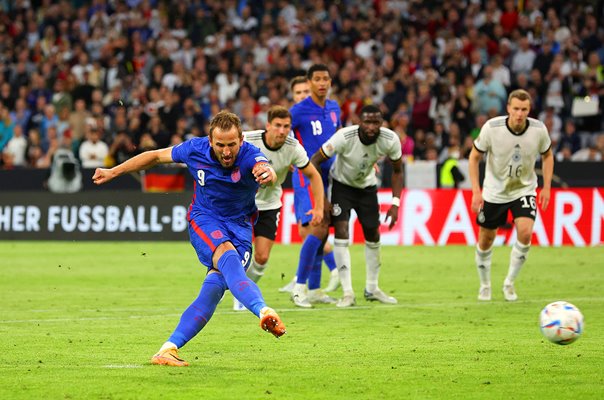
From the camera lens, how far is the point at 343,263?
538 inches

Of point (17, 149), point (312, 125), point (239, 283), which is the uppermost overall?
point (312, 125)

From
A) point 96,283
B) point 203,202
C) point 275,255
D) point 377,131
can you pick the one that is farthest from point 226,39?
point 203,202

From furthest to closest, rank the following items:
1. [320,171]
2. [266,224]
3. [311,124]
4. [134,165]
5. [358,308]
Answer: [311,124] < [320,171] < [358,308] < [266,224] < [134,165]

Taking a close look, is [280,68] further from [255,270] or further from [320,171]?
[255,270]

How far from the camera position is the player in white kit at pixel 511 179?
1381 centimetres

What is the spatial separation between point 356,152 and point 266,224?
1.46 m

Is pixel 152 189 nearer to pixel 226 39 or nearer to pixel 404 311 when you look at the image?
pixel 226 39

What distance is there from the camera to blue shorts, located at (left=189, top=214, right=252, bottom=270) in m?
9.04

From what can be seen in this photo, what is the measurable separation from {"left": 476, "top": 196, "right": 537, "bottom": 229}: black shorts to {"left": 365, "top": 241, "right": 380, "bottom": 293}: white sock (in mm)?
1264

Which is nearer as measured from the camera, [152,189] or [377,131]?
[377,131]

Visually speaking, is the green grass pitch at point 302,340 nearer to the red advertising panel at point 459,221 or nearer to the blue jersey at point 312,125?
the blue jersey at point 312,125

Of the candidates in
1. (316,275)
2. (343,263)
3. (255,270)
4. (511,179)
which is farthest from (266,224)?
(511,179)

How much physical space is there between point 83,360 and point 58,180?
626 inches

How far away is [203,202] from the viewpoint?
9289mm
